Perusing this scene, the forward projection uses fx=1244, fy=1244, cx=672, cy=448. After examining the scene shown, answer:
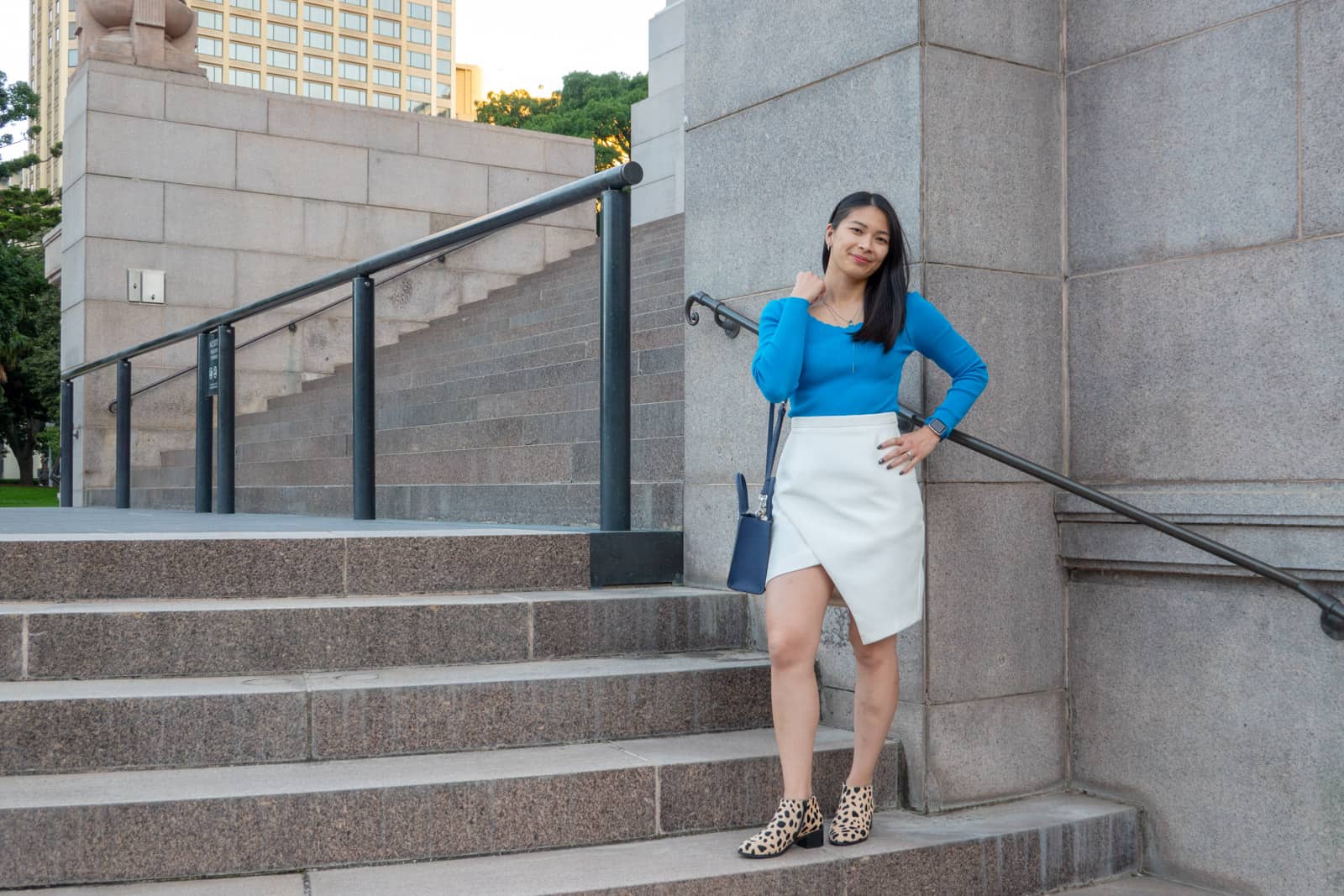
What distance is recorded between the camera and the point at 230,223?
12.8 m

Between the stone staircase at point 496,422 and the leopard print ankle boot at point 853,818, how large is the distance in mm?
2075

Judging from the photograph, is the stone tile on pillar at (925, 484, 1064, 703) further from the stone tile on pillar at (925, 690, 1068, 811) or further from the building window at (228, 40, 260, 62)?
the building window at (228, 40, 260, 62)

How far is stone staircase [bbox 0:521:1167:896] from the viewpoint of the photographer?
3.38 metres

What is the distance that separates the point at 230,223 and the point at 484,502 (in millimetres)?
7232

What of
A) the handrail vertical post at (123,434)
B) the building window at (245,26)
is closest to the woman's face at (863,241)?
the handrail vertical post at (123,434)

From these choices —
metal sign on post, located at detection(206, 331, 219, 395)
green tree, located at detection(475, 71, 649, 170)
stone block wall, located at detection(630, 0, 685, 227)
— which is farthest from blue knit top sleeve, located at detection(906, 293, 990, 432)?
green tree, located at detection(475, 71, 649, 170)

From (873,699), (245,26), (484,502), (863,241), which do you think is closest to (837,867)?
(873,699)

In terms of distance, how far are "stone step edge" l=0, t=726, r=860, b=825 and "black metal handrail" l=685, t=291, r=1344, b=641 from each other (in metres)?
1.05

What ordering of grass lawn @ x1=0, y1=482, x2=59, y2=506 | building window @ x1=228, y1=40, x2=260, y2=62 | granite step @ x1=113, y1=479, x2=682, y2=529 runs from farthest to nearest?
building window @ x1=228, y1=40, x2=260, y2=62
grass lawn @ x1=0, y1=482, x2=59, y2=506
granite step @ x1=113, y1=479, x2=682, y2=529

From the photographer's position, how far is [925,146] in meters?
4.32

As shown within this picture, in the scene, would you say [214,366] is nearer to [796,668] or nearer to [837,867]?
[796,668]

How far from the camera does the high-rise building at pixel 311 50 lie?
108m

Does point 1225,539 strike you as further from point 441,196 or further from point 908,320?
point 441,196

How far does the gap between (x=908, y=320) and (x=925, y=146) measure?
35.0 inches
